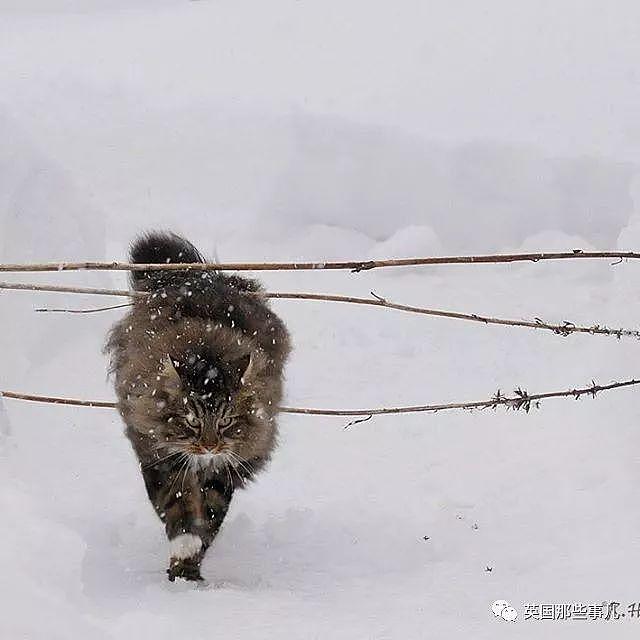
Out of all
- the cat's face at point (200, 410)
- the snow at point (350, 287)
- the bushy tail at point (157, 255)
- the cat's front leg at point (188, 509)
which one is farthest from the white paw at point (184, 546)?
the bushy tail at point (157, 255)

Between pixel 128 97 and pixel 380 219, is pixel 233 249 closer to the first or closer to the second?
pixel 380 219

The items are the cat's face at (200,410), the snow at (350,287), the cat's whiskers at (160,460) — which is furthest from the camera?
the cat's whiskers at (160,460)

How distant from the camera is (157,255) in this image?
519 centimetres

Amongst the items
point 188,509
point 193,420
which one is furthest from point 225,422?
point 188,509

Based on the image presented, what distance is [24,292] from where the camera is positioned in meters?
6.54

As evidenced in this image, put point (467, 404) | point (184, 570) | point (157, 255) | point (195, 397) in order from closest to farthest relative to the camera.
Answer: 1. point (467, 404)
2. point (195, 397)
3. point (184, 570)
4. point (157, 255)

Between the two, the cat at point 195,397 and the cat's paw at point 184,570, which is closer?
the cat at point 195,397

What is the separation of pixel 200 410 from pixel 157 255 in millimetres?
1311

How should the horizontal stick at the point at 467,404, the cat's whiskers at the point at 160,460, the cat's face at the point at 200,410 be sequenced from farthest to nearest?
the cat's whiskers at the point at 160,460 < the cat's face at the point at 200,410 < the horizontal stick at the point at 467,404

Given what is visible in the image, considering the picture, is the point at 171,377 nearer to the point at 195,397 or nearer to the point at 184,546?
the point at 195,397

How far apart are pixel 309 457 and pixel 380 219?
11.7 ft

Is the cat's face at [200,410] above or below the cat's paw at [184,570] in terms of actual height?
above

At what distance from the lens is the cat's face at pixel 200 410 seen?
412 cm

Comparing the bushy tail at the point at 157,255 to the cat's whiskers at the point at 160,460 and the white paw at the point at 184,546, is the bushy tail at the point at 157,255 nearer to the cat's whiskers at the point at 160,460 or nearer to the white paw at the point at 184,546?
the cat's whiskers at the point at 160,460
